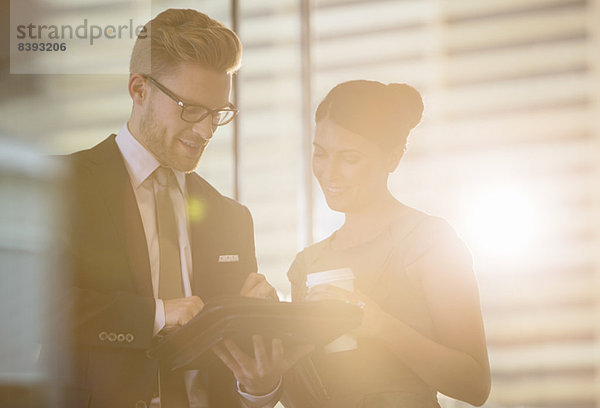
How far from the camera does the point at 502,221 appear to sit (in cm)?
243

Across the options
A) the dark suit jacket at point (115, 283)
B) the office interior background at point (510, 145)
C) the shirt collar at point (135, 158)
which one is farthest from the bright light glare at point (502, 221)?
the shirt collar at point (135, 158)

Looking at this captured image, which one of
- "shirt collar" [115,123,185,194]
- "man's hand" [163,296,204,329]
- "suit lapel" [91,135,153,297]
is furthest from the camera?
"shirt collar" [115,123,185,194]

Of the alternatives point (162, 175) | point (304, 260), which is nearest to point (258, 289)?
point (304, 260)

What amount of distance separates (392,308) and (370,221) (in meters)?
0.24

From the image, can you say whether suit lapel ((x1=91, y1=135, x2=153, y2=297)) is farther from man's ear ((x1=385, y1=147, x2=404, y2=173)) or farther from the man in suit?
man's ear ((x1=385, y1=147, x2=404, y2=173))

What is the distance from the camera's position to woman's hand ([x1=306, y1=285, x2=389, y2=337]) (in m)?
1.17

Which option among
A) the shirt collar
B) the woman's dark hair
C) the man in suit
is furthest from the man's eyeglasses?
the woman's dark hair

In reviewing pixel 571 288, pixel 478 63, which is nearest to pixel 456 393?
pixel 571 288

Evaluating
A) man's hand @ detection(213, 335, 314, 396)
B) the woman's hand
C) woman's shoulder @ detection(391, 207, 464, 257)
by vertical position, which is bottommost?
man's hand @ detection(213, 335, 314, 396)

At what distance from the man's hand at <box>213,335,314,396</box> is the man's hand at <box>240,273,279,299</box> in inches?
5.4

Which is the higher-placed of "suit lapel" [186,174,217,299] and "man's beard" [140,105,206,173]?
"man's beard" [140,105,206,173]

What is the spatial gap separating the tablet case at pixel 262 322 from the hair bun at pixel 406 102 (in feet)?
1.96

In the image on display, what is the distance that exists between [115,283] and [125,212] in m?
0.16

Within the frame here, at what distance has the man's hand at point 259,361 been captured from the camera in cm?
117
